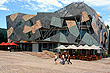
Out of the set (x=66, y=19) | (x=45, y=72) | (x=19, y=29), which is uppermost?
(x=66, y=19)

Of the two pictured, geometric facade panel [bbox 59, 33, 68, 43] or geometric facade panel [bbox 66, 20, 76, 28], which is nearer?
geometric facade panel [bbox 59, 33, 68, 43]

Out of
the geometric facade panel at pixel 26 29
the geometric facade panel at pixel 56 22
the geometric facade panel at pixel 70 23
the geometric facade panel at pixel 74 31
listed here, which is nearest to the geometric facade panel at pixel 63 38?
the geometric facade panel at pixel 74 31

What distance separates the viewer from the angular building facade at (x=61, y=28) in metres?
33.9

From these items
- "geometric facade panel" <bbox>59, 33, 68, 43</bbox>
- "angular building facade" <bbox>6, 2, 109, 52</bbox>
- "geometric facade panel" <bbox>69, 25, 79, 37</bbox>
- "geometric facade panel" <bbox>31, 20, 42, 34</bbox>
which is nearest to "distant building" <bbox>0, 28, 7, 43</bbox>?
"angular building facade" <bbox>6, 2, 109, 52</bbox>

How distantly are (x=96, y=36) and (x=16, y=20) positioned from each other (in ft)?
77.5

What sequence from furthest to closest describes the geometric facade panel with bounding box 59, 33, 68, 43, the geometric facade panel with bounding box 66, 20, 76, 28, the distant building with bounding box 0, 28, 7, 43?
the distant building with bounding box 0, 28, 7, 43
the geometric facade panel with bounding box 66, 20, 76, 28
the geometric facade panel with bounding box 59, 33, 68, 43

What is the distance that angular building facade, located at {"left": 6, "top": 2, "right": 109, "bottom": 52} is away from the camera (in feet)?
111

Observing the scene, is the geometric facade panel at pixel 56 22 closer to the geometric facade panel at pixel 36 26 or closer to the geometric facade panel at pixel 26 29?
the geometric facade panel at pixel 36 26

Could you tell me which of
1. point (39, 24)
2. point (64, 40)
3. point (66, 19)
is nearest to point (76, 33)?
point (64, 40)

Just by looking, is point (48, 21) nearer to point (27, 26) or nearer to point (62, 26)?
point (62, 26)

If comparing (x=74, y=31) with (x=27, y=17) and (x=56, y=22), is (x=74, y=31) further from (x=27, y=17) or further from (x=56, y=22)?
(x=27, y=17)

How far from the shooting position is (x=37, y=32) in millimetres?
36562

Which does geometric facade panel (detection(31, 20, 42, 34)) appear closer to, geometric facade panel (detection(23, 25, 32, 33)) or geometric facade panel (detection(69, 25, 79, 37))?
geometric facade panel (detection(23, 25, 32, 33))

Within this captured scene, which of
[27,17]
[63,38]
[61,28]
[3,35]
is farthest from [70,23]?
[3,35]
